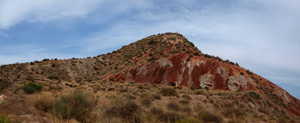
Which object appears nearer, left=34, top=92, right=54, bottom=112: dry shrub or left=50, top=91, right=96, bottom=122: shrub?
left=50, top=91, right=96, bottom=122: shrub

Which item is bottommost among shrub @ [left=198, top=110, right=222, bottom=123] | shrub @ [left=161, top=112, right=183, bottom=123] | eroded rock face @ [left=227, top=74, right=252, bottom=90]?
shrub @ [left=198, top=110, right=222, bottom=123]

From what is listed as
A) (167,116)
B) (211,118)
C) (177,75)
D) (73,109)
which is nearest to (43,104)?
(73,109)

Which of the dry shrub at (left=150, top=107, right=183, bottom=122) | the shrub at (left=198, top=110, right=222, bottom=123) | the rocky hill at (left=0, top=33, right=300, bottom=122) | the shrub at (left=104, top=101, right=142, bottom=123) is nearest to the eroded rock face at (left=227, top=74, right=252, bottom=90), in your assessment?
the rocky hill at (left=0, top=33, right=300, bottom=122)

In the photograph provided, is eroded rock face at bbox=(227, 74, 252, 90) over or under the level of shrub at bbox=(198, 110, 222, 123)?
over

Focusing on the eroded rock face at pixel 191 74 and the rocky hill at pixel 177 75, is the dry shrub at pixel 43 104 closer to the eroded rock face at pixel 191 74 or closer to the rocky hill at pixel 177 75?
the rocky hill at pixel 177 75

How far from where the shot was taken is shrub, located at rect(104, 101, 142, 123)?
22.6 ft

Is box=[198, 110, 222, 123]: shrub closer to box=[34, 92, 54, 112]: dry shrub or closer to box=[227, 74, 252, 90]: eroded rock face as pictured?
box=[34, 92, 54, 112]: dry shrub

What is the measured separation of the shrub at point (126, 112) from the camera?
6887 millimetres

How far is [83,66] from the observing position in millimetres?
45938

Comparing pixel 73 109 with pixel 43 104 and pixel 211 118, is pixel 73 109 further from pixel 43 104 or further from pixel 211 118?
pixel 211 118

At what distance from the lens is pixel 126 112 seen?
23.8ft

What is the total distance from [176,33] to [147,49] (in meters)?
17.9

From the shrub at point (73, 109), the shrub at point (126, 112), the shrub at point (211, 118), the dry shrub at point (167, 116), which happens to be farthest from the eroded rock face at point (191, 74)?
the shrub at point (73, 109)

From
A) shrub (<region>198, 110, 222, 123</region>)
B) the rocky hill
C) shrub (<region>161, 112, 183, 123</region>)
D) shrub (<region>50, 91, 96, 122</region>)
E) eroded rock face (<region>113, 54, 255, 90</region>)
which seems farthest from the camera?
eroded rock face (<region>113, 54, 255, 90</region>)
